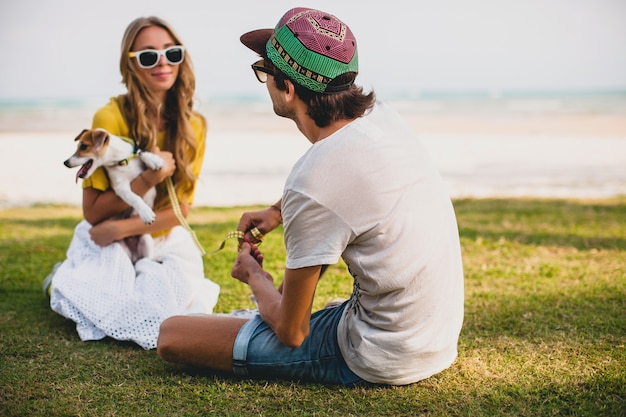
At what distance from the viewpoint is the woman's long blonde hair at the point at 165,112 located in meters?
4.33

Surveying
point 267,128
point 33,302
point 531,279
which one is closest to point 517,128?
point 267,128

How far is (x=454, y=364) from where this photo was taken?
11.4 ft

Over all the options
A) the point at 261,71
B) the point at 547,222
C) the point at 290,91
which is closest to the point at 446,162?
the point at 547,222

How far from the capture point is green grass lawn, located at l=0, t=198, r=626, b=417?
302 centimetres

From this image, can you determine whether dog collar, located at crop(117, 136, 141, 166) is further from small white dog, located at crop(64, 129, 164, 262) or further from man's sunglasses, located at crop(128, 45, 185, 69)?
man's sunglasses, located at crop(128, 45, 185, 69)

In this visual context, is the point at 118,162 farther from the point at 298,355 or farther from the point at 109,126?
the point at 298,355

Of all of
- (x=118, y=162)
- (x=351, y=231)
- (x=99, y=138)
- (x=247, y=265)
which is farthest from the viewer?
(x=118, y=162)

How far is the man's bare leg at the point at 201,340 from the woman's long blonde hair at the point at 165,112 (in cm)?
140

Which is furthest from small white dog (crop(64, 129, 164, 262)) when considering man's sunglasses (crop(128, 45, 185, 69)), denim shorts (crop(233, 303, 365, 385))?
denim shorts (crop(233, 303, 365, 385))

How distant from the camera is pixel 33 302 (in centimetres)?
474

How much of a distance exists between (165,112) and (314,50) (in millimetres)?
2134

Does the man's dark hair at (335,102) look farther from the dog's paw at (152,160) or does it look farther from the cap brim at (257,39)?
the dog's paw at (152,160)

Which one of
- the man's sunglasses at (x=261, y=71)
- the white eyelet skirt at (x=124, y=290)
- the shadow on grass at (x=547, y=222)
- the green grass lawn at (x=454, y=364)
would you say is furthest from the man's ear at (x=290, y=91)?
the shadow on grass at (x=547, y=222)

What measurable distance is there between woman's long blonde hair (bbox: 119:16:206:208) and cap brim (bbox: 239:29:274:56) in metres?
1.53
